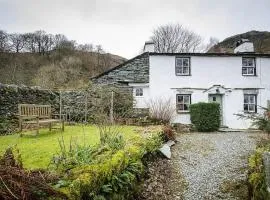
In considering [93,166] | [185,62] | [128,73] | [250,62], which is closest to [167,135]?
[93,166]

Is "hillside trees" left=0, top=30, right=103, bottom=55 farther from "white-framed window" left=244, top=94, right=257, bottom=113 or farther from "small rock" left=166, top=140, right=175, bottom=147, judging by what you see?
"small rock" left=166, top=140, right=175, bottom=147

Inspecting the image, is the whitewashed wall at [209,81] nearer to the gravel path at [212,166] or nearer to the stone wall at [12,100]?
the gravel path at [212,166]

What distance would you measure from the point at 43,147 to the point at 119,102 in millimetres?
9667

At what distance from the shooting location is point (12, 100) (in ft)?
45.1

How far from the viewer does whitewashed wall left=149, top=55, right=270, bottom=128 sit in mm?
19734

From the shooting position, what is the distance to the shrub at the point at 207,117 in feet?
56.5

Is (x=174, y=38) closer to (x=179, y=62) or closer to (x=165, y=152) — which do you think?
(x=179, y=62)

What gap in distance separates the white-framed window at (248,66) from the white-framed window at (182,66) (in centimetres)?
390

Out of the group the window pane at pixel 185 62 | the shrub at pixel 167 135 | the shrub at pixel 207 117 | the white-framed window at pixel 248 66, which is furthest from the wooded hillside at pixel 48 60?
the shrub at pixel 167 135

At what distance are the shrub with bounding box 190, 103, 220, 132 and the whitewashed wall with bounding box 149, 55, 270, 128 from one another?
228 cm

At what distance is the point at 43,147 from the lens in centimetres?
812

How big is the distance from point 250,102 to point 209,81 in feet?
10.7

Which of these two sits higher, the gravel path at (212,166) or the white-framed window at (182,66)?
the white-framed window at (182,66)

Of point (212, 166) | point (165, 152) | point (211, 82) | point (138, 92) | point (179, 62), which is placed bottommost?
point (212, 166)
